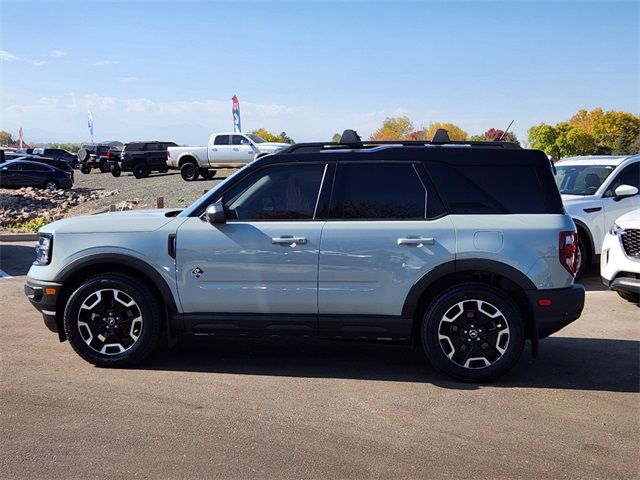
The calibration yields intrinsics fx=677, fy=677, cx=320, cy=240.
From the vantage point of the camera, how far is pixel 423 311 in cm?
575

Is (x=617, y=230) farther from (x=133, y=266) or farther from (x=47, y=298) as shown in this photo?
(x=47, y=298)

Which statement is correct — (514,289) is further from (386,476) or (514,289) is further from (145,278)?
(145,278)

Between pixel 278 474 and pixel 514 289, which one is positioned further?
pixel 514 289

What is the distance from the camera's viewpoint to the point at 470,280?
5.66 metres

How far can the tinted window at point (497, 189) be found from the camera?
564cm

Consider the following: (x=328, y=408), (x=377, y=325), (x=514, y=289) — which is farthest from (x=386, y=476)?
(x=514, y=289)

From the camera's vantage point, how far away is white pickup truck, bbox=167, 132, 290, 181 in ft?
98.6

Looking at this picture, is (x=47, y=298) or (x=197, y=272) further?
(x=47, y=298)

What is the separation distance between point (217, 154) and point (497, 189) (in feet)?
83.9

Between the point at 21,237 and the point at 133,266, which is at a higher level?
the point at 133,266

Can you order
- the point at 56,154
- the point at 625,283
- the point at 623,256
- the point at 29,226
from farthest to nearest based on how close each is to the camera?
the point at 56,154 → the point at 29,226 → the point at 623,256 → the point at 625,283

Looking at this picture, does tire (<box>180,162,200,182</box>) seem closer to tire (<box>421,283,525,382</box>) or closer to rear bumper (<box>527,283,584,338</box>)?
tire (<box>421,283,525,382</box>)

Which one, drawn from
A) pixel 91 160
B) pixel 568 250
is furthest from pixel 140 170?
pixel 568 250

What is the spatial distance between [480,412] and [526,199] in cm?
183
